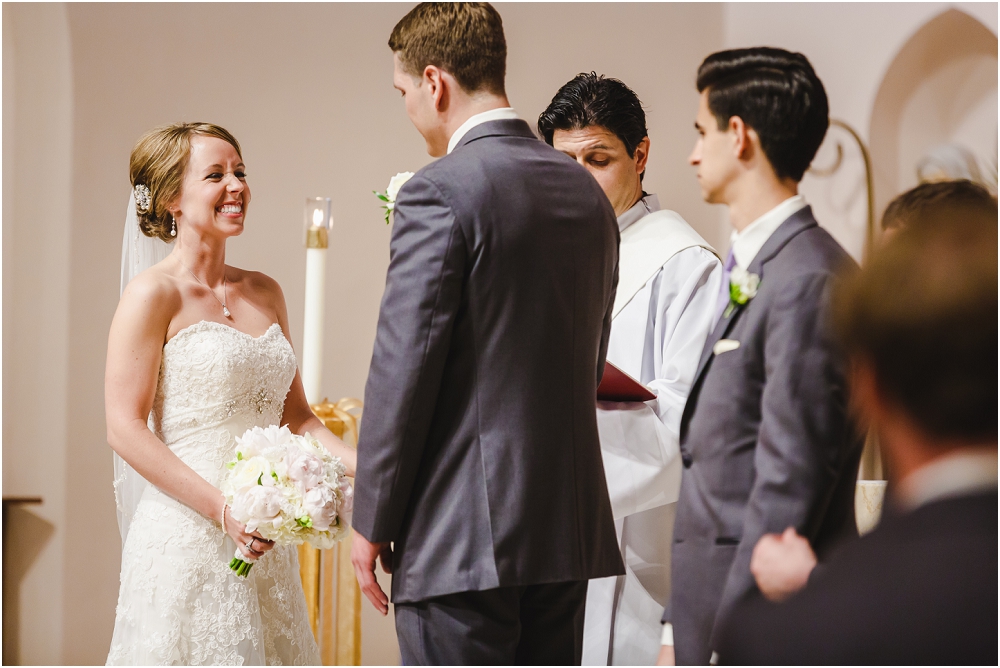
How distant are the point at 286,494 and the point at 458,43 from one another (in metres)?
0.94

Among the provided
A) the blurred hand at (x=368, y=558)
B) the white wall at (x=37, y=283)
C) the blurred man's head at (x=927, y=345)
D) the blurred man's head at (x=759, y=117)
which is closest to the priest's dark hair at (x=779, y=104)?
the blurred man's head at (x=759, y=117)

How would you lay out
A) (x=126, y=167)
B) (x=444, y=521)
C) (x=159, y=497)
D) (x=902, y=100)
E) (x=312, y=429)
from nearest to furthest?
(x=444, y=521)
(x=902, y=100)
(x=159, y=497)
(x=312, y=429)
(x=126, y=167)

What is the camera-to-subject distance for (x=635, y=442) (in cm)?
191

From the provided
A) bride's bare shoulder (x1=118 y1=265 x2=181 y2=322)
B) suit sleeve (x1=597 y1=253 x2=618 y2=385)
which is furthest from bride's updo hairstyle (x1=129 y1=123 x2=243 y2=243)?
suit sleeve (x1=597 y1=253 x2=618 y2=385)

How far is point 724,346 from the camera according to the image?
128 cm

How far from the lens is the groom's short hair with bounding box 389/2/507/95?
1.64 metres

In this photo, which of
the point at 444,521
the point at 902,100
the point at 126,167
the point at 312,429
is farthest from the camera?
the point at 126,167

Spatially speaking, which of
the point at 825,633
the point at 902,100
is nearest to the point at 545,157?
the point at 902,100

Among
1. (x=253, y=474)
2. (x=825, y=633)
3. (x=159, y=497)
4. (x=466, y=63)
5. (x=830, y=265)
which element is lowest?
(x=159, y=497)

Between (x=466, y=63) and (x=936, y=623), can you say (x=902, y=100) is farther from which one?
(x=936, y=623)

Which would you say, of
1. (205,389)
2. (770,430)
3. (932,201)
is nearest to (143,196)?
(205,389)

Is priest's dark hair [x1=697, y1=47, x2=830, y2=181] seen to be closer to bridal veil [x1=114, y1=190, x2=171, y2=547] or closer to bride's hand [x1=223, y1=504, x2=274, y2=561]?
bride's hand [x1=223, y1=504, x2=274, y2=561]

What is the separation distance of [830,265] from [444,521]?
746mm

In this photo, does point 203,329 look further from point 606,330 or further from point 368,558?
point 606,330
